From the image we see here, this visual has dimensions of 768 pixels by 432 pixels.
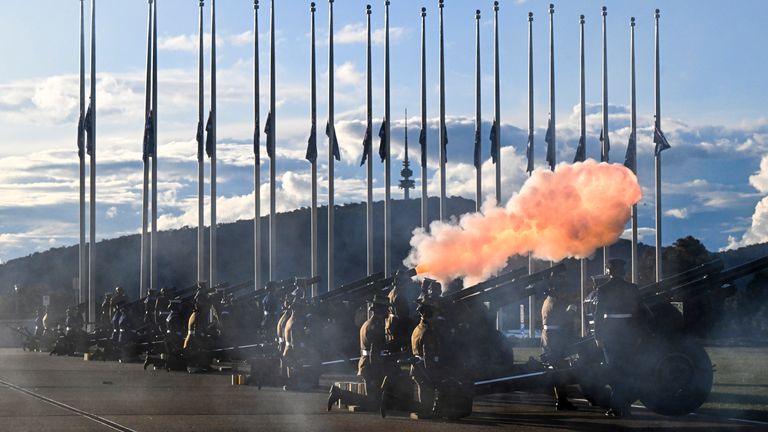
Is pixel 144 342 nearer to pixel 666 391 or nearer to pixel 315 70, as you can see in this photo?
pixel 315 70

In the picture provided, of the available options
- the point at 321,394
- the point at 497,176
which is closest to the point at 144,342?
the point at 497,176

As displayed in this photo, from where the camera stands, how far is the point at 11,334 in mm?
72688

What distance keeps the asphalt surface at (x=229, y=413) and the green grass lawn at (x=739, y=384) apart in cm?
132

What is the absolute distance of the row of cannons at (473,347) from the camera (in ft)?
68.8

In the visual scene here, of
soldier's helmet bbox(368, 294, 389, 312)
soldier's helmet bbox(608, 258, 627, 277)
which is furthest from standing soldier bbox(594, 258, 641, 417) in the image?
soldier's helmet bbox(368, 294, 389, 312)

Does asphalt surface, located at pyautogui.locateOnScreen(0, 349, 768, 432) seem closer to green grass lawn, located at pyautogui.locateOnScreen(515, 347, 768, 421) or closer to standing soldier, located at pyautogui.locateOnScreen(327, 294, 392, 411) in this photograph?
standing soldier, located at pyautogui.locateOnScreen(327, 294, 392, 411)

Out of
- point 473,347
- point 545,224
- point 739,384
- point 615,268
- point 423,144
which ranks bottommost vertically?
point 739,384

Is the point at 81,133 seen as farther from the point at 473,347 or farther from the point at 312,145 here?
the point at 473,347

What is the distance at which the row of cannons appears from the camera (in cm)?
2097

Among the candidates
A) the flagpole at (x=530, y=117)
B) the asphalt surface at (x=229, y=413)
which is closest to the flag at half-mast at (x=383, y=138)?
the flagpole at (x=530, y=117)

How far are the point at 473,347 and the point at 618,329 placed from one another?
4920mm

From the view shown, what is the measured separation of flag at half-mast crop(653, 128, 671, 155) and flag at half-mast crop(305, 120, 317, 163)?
13.4 meters

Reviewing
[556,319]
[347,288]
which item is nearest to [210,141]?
[347,288]

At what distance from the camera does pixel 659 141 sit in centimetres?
4703
